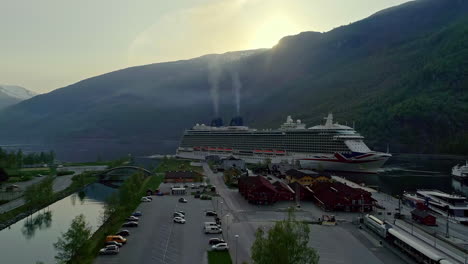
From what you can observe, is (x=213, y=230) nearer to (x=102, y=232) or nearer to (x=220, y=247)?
(x=220, y=247)

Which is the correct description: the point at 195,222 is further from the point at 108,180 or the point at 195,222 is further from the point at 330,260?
the point at 108,180

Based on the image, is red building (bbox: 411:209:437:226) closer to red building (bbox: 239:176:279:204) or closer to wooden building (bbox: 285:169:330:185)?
red building (bbox: 239:176:279:204)

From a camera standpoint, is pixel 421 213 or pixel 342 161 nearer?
pixel 421 213

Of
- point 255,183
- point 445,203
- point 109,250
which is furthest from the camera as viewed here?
point 255,183

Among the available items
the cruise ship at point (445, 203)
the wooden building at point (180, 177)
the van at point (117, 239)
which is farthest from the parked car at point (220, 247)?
the wooden building at point (180, 177)

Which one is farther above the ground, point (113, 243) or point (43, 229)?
point (113, 243)

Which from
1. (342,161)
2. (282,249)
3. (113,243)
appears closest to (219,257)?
(113,243)

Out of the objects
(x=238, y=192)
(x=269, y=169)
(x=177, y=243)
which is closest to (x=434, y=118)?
(x=269, y=169)

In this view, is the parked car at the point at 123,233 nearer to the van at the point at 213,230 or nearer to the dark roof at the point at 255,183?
the van at the point at 213,230

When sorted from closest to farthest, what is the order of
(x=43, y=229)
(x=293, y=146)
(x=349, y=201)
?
1. (x=43, y=229)
2. (x=349, y=201)
3. (x=293, y=146)
